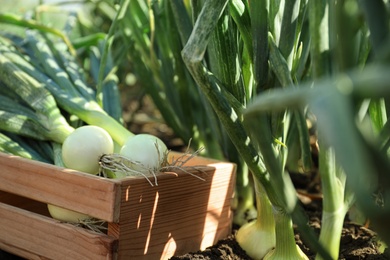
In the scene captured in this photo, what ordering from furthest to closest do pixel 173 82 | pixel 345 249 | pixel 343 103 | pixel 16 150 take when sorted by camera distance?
1. pixel 173 82
2. pixel 16 150
3. pixel 345 249
4. pixel 343 103

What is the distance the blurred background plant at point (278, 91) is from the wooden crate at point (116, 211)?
0.35 ft

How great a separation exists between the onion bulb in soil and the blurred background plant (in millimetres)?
185

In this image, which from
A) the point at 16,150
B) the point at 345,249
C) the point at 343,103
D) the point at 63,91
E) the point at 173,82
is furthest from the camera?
the point at 173,82

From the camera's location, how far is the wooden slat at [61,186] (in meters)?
1.23

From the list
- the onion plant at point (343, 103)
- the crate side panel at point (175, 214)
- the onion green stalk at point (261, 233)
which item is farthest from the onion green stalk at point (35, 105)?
the onion plant at point (343, 103)

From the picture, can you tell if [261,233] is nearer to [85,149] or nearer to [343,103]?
[85,149]

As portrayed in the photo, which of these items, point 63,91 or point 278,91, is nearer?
point 278,91

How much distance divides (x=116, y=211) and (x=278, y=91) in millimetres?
491

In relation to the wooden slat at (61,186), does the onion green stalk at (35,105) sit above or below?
above

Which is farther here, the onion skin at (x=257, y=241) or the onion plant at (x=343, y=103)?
the onion skin at (x=257, y=241)

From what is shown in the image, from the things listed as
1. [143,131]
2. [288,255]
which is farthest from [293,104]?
[143,131]

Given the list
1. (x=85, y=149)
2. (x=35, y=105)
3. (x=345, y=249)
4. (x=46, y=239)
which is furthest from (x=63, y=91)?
(x=345, y=249)

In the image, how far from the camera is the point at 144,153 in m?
1.36

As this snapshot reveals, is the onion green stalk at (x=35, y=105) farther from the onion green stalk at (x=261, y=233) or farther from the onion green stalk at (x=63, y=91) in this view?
the onion green stalk at (x=261, y=233)
